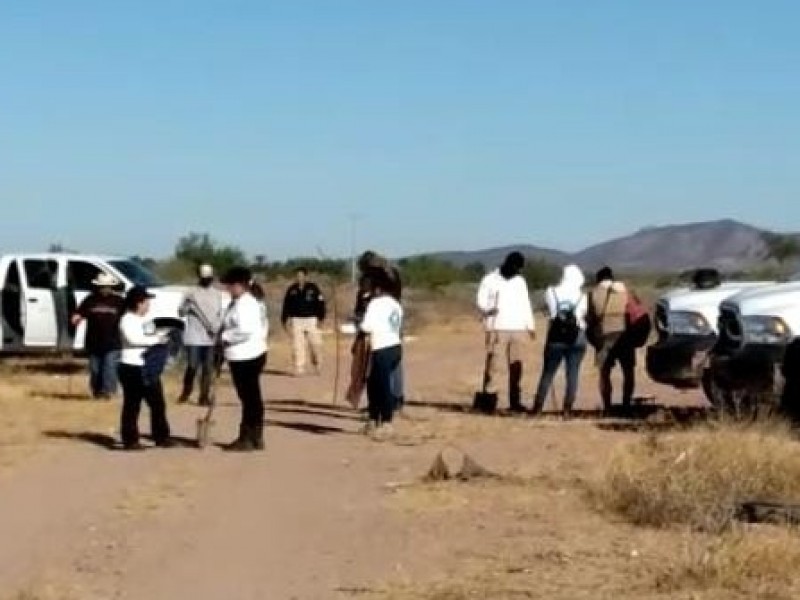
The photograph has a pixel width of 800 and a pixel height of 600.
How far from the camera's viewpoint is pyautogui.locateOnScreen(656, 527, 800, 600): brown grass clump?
1020 cm

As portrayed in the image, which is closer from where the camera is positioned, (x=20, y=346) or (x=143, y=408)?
(x=143, y=408)

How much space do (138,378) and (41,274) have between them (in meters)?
12.1

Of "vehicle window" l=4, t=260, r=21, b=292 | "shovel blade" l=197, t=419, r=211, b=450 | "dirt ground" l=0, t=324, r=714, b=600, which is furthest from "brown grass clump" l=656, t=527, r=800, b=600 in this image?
"vehicle window" l=4, t=260, r=21, b=292

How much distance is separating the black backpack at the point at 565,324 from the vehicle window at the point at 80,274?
10545mm

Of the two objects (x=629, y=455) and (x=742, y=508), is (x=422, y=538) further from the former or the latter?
(x=629, y=455)

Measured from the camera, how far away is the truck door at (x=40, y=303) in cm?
2956

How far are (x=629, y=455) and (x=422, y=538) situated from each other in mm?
3361

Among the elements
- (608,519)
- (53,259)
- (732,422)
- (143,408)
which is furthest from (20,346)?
(608,519)

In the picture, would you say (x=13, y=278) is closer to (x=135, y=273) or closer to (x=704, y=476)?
(x=135, y=273)

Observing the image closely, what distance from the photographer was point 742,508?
41.1ft

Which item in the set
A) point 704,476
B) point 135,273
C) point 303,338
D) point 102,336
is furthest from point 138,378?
point 135,273

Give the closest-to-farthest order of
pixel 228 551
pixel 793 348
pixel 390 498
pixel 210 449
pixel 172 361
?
pixel 228 551, pixel 390 498, pixel 793 348, pixel 210 449, pixel 172 361

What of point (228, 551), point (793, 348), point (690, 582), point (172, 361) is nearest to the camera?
point (690, 582)

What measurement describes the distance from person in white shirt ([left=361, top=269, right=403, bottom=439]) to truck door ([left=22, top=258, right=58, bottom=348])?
37.2 feet
